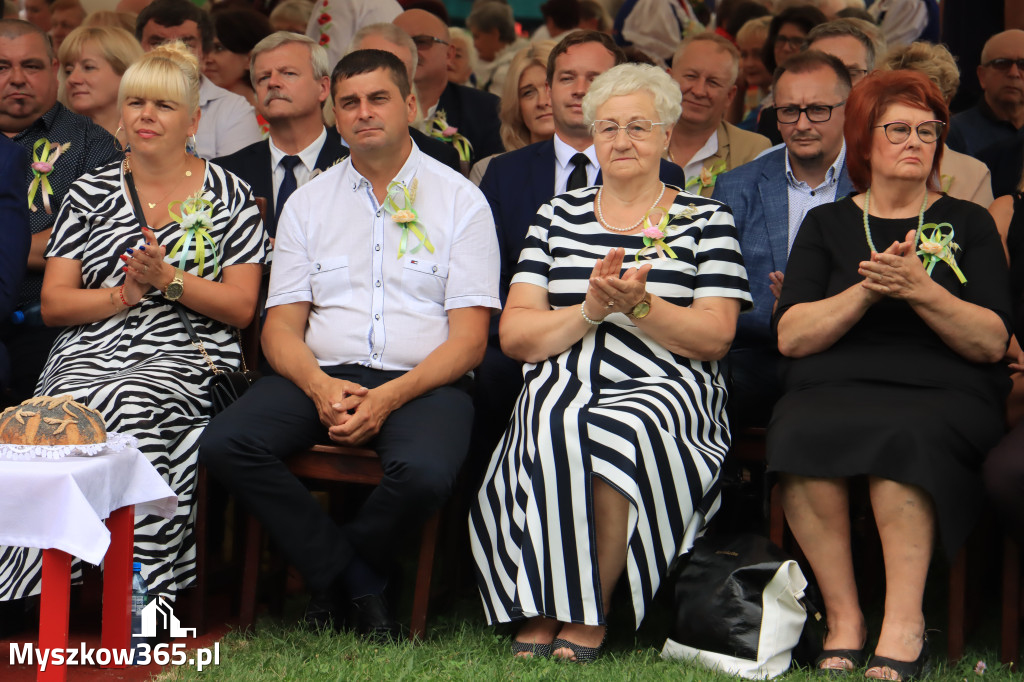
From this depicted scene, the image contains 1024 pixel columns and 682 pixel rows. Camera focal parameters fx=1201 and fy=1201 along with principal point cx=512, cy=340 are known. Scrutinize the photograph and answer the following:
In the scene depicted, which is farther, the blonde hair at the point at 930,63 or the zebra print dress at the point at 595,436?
the blonde hair at the point at 930,63

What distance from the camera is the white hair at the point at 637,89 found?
3.63 m

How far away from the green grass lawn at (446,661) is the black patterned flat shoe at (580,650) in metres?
0.03

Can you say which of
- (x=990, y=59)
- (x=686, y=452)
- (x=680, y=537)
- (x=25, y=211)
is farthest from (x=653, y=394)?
(x=990, y=59)

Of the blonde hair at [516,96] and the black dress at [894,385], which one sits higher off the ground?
the blonde hair at [516,96]

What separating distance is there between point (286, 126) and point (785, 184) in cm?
191

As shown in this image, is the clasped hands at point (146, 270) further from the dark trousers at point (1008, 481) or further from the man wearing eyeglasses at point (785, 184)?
the dark trousers at point (1008, 481)

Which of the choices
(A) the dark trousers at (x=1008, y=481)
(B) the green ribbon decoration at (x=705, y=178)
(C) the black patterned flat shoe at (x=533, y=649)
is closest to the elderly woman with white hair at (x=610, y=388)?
(C) the black patterned flat shoe at (x=533, y=649)

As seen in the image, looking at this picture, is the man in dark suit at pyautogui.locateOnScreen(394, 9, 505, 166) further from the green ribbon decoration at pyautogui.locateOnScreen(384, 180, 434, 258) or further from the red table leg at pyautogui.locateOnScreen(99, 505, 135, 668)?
the red table leg at pyautogui.locateOnScreen(99, 505, 135, 668)

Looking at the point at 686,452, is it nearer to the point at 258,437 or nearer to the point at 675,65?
the point at 258,437

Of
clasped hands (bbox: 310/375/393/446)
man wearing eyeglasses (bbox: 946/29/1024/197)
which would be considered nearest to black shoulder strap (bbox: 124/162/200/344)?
clasped hands (bbox: 310/375/393/446)

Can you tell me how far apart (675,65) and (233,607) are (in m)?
2.96

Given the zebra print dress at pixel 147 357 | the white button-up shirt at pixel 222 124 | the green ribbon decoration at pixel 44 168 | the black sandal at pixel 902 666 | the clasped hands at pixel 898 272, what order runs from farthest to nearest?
the white button-up shirt at pixel 222 124, the green ribbon decoration at pixel 44 168, the zebra print dress at pixel 147 357, the clasped hands at pixel 898 272, the black sandal at pixel 902 666

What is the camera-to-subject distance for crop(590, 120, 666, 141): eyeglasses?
3574 mm

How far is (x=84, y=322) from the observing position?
383 cm
